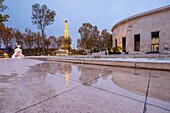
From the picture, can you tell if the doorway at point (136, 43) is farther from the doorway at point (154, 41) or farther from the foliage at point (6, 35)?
the foliage at point (6, 35)

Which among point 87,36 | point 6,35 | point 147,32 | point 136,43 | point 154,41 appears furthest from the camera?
point 87,36

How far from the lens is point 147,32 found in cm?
2108

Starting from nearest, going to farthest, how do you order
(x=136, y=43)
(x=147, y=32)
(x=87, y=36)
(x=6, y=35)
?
(x=147, y=32) → (x=136, y=43) → (x=6, y=35) → (x=87, y=36)

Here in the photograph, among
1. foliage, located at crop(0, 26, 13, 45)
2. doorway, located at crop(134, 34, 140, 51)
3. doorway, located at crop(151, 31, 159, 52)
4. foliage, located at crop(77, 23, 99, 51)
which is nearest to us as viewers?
doorway, located at crop(151, 31, 159, 52)

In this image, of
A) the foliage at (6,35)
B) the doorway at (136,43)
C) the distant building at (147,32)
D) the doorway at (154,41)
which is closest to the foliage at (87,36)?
the distant building at (147,32)

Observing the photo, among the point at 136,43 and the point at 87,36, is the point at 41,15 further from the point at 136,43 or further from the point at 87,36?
the point at 136,43

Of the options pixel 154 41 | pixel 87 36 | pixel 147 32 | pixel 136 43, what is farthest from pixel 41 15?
pixel 154 41

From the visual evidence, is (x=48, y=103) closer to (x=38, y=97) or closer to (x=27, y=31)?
(x=38, y=97)

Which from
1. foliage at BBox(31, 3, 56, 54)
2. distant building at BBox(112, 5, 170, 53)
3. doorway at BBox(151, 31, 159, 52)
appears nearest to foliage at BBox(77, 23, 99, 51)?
distant building at BBox(112, 5, 170, 53)

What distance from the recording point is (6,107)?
1382 mm

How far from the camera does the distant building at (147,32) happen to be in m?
18.6

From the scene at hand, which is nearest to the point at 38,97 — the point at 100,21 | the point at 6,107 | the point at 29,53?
the point at 6,107

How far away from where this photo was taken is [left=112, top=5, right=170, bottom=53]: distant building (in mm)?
18641

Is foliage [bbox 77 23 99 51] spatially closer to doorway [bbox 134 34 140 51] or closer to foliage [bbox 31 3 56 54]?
A: doorway [bbox 134 34 140 51]
